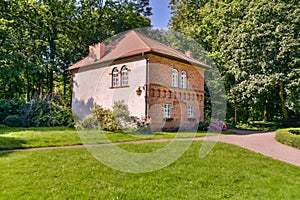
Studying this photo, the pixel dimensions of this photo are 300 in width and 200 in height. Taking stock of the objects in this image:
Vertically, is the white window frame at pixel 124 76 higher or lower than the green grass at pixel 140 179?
higher

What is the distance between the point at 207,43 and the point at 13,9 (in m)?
18.7

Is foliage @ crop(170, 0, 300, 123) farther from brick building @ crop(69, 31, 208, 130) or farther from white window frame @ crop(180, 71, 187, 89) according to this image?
white window frame @ crop(180, 71, 187, 89)

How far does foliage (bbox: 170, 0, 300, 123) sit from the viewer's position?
1803 centimetres

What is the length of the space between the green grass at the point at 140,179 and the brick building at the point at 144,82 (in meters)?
8.03

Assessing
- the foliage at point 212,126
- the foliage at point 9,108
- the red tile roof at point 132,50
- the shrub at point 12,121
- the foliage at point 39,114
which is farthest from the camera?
the foliage at point 212,126

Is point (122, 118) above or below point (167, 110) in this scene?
below

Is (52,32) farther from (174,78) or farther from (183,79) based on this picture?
(183,79)

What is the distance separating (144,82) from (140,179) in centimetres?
968

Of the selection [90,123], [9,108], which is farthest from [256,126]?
[9,108]

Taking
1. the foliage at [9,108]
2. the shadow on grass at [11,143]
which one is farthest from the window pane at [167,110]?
the foliage at [9,108]

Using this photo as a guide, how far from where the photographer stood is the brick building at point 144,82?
1525 cm

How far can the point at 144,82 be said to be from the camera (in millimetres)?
15133

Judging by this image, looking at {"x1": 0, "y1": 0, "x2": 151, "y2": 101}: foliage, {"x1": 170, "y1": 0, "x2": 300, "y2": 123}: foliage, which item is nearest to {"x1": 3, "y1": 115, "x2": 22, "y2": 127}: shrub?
{"x1": 0, "y1": 0, "x2": 151, "y2": 101}: foliage

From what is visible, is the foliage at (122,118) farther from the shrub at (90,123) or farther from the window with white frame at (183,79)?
the window with white frame at (183,79)
